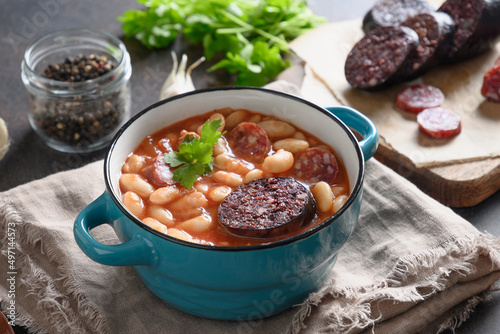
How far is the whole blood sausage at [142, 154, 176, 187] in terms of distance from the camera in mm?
2219

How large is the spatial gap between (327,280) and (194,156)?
0.67 meters

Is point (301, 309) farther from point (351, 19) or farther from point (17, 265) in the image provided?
point (351, 19)

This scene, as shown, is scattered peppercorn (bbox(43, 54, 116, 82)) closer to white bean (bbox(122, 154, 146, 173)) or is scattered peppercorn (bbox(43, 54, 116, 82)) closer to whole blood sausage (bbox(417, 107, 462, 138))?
white bean (bbox(122, 154, 146, 173))

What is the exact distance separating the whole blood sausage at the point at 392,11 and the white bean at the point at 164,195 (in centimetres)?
211

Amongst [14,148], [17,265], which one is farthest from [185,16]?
[17,265]

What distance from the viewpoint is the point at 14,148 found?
3176mm

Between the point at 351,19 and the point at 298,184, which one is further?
the point at 351,19

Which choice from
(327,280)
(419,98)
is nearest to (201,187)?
(327,280)

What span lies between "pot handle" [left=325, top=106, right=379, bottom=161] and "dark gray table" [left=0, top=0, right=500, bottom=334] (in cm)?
72

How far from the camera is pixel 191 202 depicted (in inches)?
83.5

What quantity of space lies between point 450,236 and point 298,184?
27.1 inches

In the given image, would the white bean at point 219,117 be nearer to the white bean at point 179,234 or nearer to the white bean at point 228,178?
the white bean at point 228,178

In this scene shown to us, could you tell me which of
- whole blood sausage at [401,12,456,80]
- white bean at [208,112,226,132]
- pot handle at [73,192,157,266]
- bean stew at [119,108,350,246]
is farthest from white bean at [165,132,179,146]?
whole blood sausage at [401,12,456,80]

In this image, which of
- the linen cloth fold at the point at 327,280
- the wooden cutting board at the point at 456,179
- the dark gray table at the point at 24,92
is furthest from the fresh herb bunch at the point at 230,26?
the linen cloth fold at the point at 327,280
